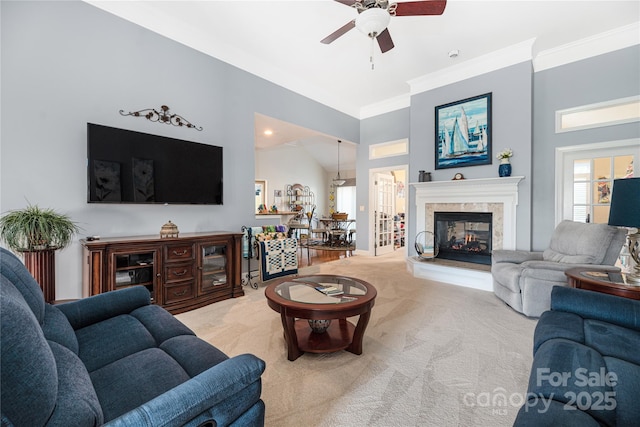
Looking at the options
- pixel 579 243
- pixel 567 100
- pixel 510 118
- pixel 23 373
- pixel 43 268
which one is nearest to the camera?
pixel 23 373

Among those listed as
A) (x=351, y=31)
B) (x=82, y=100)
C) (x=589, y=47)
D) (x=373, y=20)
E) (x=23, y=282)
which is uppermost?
(x=351, y=31)

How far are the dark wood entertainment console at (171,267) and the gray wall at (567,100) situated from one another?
445 cm

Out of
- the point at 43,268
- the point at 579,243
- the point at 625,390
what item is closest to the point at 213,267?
the point at 43,268

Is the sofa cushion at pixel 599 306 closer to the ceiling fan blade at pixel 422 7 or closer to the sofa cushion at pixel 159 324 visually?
the sofa cushion at pixel 159 324

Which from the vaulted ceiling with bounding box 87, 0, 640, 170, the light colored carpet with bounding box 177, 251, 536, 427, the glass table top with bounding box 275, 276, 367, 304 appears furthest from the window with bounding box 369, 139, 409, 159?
the glass table top with bounding box 275, 276, 367, 304

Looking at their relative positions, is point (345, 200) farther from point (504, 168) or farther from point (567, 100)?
point (567, 100)

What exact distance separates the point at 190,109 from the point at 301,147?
6462 millimetres

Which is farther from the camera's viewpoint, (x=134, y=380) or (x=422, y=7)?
(x=422, y=7)

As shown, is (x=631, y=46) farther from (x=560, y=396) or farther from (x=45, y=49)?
(x=45, y=49)

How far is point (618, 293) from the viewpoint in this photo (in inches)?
79.4

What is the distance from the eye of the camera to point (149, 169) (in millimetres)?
3104

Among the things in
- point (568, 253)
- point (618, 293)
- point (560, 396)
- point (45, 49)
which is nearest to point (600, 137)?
point (568, 253)

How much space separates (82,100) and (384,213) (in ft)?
19.1

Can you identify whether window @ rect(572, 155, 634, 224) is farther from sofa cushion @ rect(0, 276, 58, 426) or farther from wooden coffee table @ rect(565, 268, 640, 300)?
sofa cushion @ rect(0, 276, 58, 426)
